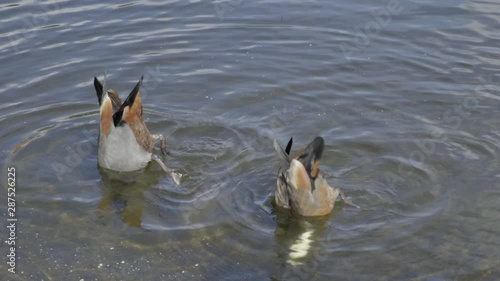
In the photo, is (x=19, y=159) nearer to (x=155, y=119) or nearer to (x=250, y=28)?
(x=155, y=119)

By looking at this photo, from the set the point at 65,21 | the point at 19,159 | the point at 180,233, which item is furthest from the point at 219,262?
the point at 65,21

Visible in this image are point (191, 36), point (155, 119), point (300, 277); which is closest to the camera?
point (300, 277)

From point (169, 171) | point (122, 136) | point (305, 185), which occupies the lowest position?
point (169, 171)

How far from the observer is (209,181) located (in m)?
9.15

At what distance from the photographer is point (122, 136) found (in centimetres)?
942

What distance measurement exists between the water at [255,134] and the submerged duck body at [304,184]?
16 centimetres

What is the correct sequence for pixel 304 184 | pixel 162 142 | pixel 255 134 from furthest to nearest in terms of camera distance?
1. pixel 255 134
2. pixel 162 142
3. pixel 304 184

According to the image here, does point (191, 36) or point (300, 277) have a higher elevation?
point (191, 36)

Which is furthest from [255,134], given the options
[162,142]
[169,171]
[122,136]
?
[122,136]

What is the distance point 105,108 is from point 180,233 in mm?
1795

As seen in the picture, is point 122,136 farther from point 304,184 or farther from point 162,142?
point 304,184

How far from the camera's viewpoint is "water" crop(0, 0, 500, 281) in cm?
782

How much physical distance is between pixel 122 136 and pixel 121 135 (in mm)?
21

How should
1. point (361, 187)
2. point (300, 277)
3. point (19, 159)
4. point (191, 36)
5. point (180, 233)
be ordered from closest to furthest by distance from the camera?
point (300, 277) < point (180, 233) < point (361, 187) < point (19, 159) < point (191, 36)
